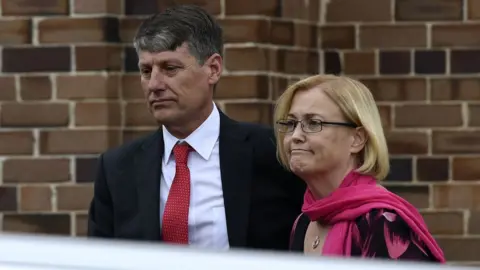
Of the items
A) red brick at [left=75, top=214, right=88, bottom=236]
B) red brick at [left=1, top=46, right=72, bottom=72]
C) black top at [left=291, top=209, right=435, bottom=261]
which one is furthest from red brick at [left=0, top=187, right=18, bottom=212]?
black top at [left=291, top=209, right=435, bottom=261]

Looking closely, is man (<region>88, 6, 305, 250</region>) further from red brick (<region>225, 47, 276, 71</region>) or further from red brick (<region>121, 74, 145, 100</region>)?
red brick (<region>121, 74, 145, 100</region>)

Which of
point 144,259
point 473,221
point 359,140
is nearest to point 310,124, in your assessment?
point 359,140

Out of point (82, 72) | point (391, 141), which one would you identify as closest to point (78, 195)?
point (82, 72)

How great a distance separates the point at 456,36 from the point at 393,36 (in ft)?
1.03

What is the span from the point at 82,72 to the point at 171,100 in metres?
2.04

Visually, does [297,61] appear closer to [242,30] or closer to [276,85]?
[276,85]

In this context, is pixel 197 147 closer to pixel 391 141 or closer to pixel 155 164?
pixel 155 164

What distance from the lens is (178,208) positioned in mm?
4238

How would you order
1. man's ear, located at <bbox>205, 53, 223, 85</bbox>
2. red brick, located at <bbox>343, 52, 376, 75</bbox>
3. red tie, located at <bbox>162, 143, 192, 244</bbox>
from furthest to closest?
red brick, located at <bbox>343, 52, 376, 75</bbox> < man's ear, located at <bbox>205, 53, 223, 85</bbox> < red tie, located at <bbox>162, 143, 192, 244</bbox>

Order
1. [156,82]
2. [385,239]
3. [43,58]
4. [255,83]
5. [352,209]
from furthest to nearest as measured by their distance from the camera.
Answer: [43,58] < [255,83] < [156,82] < [352,209] < [385,239]

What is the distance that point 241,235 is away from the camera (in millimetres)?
4277

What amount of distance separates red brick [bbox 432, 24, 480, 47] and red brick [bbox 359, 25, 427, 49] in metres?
0.07

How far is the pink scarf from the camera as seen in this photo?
3.69 meters

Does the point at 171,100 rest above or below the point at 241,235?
above
